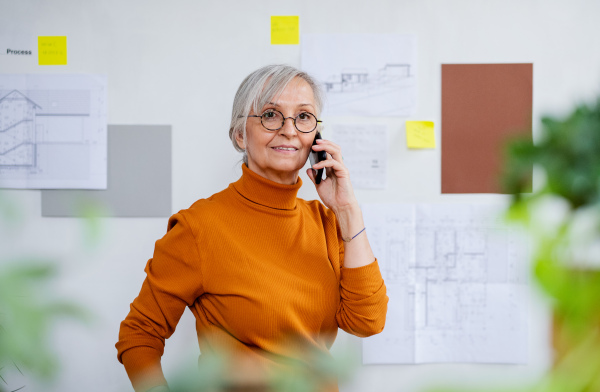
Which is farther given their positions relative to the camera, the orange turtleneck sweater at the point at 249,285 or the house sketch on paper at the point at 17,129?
the house sketch on paper at the point at 17,129

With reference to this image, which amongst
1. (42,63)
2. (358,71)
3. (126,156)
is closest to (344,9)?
(358,71)

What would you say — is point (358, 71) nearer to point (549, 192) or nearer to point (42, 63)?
point (42, 63)

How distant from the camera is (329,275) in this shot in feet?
4.00

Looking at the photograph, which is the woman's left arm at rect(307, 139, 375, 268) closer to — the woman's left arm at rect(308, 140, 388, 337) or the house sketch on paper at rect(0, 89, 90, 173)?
the woman's left arm at rect(308, 140, 388, 337)

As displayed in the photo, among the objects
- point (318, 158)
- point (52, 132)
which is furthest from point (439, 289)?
point (52, 132)

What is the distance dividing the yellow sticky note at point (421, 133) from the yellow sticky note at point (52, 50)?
1153mm

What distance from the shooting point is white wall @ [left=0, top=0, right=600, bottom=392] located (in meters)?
1.55

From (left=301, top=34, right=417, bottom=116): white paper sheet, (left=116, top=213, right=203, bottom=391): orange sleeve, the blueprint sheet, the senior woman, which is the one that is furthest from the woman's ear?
the blueprint sheet

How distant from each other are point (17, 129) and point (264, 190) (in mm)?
931

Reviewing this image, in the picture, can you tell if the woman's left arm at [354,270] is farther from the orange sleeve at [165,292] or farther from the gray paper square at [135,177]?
the gray paper square at [135,177]

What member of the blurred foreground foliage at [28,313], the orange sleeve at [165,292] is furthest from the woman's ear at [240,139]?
the blurred foreground foliage at [28,313]

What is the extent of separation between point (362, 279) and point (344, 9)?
898 millimetres

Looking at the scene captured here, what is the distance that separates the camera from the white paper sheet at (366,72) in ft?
5.08

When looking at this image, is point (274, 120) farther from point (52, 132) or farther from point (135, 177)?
point (52, 132)
